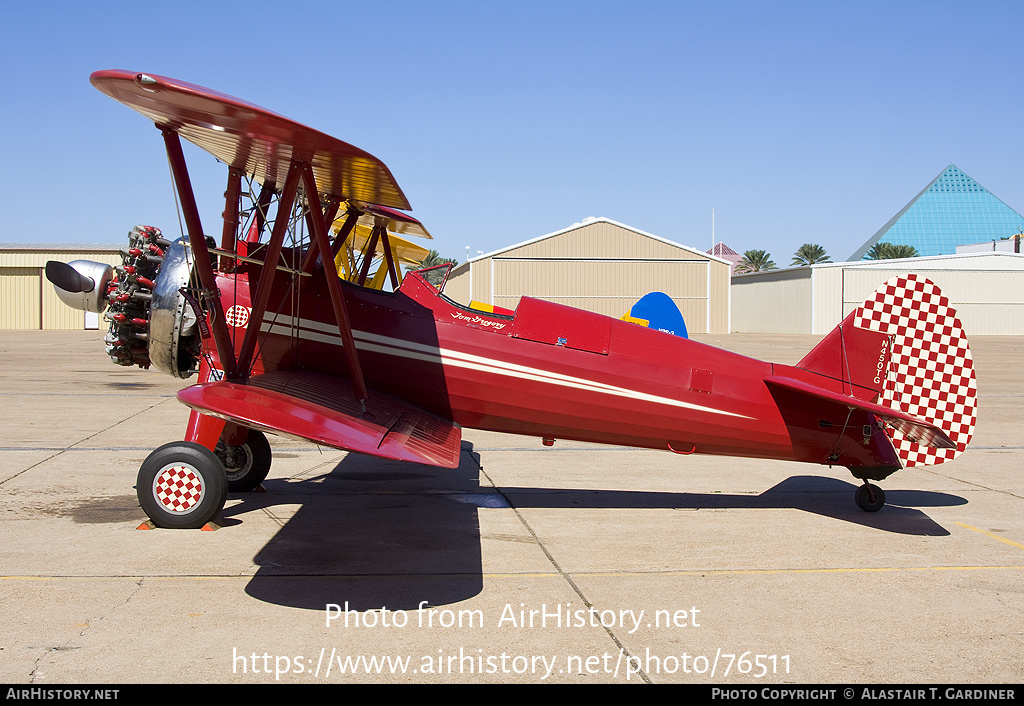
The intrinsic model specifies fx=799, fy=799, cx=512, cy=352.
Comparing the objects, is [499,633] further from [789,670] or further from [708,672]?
[789,670]

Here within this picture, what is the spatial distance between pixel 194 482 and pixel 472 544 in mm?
2244

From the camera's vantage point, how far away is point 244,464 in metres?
7.77

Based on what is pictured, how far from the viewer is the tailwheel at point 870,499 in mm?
7543

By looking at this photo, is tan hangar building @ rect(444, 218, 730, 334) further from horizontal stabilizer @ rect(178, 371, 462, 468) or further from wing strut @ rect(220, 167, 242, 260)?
horizontal stabilizer @ rect(178, 371, 462, 468)

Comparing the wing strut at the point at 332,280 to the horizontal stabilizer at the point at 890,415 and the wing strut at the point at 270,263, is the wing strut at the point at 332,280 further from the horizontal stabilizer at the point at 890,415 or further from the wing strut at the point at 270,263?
the horizontal stabilizer at the point at 890,415

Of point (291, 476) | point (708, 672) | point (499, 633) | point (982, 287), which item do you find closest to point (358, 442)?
point (499, 633)

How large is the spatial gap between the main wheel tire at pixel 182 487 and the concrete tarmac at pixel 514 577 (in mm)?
157

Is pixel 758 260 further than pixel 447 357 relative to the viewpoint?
Yes

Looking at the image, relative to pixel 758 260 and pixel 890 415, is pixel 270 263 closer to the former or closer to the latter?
pixel 890 415

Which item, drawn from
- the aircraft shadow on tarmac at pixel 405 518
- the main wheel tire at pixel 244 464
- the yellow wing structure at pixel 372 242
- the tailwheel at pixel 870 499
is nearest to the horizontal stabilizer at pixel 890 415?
the tailwheel at pixel 870 499

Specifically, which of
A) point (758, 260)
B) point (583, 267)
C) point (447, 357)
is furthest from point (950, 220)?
point (447, 357)

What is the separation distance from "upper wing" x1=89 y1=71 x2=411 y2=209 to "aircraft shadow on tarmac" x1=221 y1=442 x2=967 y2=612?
272 centimetres

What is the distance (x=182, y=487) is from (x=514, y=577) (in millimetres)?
2792

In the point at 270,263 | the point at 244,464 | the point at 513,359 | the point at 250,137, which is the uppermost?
the point at 250,137
